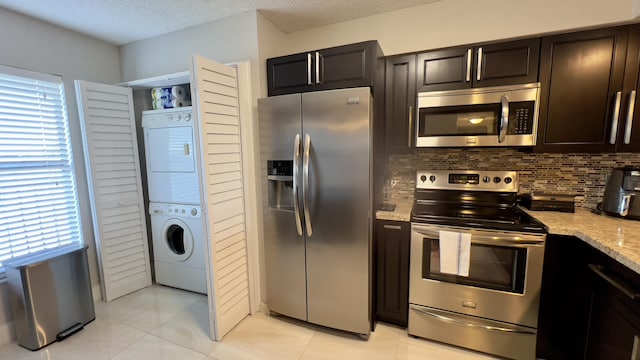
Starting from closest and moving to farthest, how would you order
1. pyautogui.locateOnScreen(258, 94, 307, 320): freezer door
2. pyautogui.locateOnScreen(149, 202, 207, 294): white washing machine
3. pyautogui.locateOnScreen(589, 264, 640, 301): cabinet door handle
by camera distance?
pyautogui.locateOnScreen(589, 264, 640, 301): cabinet door handle, pyautogui.locateOnScreen(258, 94, 307, 320): freezer door, pyautogui.locateOnScreen(149, 202, 207, 294): white washing machine

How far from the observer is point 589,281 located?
150 cm

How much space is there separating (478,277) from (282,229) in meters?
1.43

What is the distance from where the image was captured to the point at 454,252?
176cm

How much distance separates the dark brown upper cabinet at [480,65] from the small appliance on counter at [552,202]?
83 centimetres

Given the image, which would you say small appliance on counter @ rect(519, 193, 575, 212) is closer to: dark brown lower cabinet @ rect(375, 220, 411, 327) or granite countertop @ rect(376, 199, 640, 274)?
granite countertop @ rect(376, 199, 640, 274)

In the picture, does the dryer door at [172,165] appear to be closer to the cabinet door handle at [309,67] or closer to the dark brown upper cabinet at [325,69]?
the dark brown upper cabinet at [325,69]

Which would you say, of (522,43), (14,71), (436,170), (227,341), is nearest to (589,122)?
(522,43)

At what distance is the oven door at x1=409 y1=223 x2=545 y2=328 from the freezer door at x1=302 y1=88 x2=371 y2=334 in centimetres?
40

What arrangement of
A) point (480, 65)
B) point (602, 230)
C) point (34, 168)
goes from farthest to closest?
point (34, 168) < point (480, 65) < point (602, 230)

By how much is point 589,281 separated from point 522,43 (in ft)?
5.01

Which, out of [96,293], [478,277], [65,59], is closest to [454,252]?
[478,277]

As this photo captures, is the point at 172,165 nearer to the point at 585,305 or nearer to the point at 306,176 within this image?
the point at 306,176

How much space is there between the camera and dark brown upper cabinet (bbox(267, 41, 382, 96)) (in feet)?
6.01

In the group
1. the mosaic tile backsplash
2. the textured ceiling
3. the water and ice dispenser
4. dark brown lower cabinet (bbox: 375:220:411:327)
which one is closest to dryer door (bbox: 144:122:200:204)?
the water and ice dispenser
